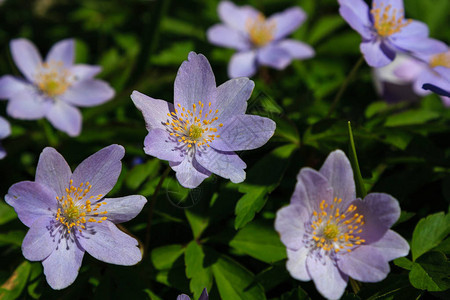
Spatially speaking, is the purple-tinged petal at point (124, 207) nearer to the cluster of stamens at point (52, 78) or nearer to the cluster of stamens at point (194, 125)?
the cluster of stamens at point (194, 125)

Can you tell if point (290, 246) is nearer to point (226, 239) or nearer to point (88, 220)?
point (226, 239)

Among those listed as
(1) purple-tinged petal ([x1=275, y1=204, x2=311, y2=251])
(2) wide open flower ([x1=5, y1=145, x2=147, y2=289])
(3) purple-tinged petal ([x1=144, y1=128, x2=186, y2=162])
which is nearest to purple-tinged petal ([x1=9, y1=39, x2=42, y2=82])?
(2) wide open flower ([x1=5, y1=145, x2=147, y2=289])

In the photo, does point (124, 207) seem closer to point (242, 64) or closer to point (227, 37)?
point (242, 64)

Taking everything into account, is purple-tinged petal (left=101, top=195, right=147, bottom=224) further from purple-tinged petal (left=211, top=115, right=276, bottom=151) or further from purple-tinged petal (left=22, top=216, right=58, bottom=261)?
purple-tinged petal (left=211, top=115, right=276, bottom=151)

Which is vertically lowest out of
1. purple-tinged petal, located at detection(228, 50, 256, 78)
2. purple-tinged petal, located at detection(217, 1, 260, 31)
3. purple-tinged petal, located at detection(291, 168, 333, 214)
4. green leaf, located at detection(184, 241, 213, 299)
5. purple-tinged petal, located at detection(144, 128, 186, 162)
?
green leaf, located at detection(184, 241, 213, 299)

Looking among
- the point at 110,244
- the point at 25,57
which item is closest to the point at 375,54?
the point at 110,244

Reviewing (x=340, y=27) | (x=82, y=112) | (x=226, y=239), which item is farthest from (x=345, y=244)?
(x=340, y=27)
